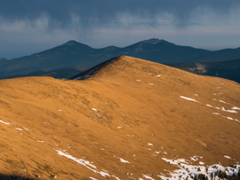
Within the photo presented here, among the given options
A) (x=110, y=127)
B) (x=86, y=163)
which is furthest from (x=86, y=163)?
(x=110, y=127)

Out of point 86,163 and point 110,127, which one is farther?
point 110,127

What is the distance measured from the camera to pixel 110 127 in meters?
29.2

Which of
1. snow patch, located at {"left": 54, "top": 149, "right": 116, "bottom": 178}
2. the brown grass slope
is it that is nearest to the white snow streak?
snow patch, located at {"left": 54, "top": 149, "right": 116, "bottom": 178}

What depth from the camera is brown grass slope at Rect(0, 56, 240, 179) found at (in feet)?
52.7

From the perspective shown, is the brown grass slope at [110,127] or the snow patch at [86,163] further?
the snow patch at [86,163]

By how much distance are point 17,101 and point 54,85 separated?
9028 mm

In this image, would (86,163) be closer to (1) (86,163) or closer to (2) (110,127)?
(1) (86,163)

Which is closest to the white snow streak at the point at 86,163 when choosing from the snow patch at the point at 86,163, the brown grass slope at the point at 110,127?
the snow patch at the point at 86,163

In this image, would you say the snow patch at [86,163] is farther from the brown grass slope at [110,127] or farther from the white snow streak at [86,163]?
the brown grass slope at [110,127]

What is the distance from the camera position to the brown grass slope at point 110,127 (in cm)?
1607

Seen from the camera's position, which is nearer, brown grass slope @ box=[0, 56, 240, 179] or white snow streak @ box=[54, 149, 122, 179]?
brown grass slope @ box=[0, 56, 240, 179]

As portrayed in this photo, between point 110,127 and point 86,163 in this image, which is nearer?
point 86,163

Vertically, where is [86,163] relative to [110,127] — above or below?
below

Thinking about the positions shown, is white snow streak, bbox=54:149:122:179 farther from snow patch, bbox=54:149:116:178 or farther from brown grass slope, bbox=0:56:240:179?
brown grass slope, bbox=0:56:240:179
